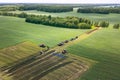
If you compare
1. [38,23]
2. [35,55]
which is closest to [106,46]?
[35,55]

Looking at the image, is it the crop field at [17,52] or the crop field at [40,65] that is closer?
the crop field at [40,65]

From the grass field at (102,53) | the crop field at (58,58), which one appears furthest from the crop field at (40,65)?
the grass field at (102,53)

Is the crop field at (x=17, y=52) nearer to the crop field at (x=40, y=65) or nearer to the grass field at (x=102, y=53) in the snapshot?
the crop field at (x=40, y=65)

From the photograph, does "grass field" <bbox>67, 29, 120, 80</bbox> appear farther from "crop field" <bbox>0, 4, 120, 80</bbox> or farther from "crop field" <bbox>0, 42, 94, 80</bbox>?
"crop field" <bbox>0, 42, 94, 80</bbox>

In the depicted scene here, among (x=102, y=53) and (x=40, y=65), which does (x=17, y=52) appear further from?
(x=102, y=53)

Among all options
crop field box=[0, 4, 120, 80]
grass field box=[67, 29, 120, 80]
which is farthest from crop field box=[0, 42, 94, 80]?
grass field box=[67, 29, 120, 80]
